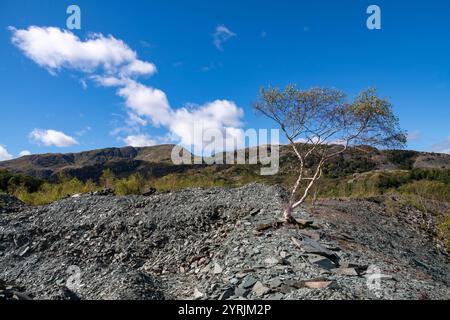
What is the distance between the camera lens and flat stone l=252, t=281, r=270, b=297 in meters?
6.83

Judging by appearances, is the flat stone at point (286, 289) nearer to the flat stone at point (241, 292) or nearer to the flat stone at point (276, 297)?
the flat stone at point (276, 297)

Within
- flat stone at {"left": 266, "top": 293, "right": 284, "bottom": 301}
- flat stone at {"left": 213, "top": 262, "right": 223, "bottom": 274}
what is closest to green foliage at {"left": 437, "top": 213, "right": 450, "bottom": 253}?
flat stone at {"left": 213, "top": 262, "right": 223, "bottom": 274}

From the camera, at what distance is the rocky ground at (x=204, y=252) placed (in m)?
7.41

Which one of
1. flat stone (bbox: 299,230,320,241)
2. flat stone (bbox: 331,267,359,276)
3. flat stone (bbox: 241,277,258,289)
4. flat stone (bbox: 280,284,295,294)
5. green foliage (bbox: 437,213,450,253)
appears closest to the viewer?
flat stone (bbox: 280,284,295,294)

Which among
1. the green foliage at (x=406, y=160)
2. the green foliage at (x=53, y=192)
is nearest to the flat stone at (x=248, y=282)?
the green foliage at (x=53, y=192)

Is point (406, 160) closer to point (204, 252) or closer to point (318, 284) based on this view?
point (204, 252)

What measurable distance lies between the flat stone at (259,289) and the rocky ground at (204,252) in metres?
0.03

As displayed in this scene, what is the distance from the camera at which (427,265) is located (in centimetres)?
1230

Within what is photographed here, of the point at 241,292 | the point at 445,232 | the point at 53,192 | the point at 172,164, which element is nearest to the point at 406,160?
the point at 172,164

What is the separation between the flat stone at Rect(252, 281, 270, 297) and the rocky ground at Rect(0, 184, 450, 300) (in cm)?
3

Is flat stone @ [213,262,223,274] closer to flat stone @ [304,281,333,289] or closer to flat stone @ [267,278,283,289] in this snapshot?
flat stone @ [267,278,283,289]

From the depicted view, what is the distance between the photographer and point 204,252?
34.0 feet
